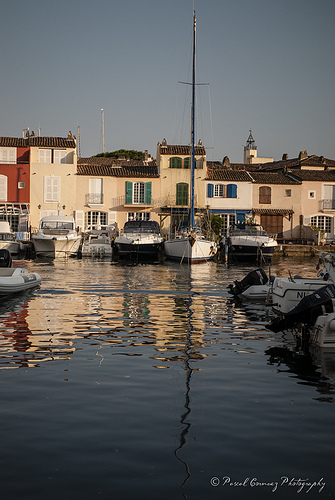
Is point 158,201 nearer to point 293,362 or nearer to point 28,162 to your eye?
point 28,162

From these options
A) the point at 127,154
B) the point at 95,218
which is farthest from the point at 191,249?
the point at 127,154

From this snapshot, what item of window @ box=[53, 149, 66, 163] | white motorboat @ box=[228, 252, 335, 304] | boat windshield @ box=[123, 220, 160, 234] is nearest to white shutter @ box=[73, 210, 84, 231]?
window @ box=[53, 149, 66, 163]

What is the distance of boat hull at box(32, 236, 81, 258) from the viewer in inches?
1616

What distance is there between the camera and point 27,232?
49000 mm

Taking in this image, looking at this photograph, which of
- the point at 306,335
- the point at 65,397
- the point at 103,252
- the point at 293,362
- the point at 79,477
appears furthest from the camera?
the point at 103,252

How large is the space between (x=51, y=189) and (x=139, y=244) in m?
16.6

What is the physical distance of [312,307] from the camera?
40.3ft

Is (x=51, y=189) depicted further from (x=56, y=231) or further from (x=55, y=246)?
(x=55, y=246)

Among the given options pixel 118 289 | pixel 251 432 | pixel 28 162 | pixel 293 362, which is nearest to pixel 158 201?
pixel 28 162

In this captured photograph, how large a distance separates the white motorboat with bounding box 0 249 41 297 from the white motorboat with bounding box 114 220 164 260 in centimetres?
1893

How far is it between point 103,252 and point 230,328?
92.6ft

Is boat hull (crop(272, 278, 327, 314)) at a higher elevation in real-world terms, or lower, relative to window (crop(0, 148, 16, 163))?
lower

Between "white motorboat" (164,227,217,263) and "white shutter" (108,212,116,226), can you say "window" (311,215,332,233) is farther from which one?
"white motorboat" (164,227,217,263)

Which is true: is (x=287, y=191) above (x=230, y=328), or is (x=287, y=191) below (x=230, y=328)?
above
